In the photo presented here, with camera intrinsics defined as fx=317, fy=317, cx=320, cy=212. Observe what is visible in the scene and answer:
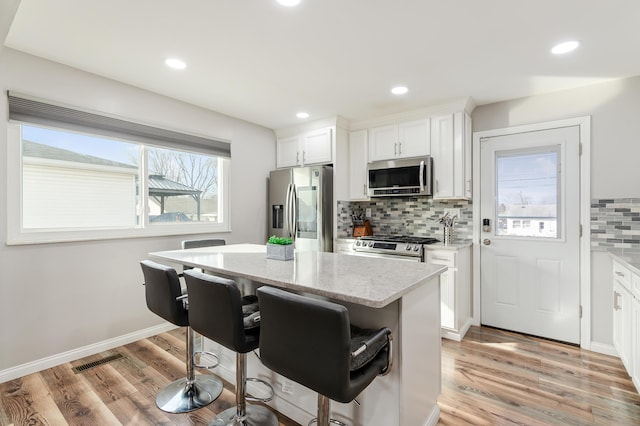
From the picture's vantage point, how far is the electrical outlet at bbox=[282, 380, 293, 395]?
1.91 m

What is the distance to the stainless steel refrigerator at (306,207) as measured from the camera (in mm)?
3844

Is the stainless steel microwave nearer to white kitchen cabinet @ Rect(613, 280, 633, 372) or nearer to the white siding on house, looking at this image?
white kitchen cabinet @ Rect(613, 280, 633, 372)

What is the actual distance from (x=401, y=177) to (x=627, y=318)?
217 cm

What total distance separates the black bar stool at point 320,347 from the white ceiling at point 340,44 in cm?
166

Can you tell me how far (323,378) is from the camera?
117 centimetres

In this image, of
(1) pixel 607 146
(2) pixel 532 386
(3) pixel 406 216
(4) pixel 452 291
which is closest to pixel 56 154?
(3) pixel 406 216

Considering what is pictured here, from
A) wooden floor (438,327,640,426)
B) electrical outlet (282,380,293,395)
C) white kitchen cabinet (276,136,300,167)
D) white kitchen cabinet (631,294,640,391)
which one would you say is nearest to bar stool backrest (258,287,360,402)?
electrical outlet (282,380,293,395)

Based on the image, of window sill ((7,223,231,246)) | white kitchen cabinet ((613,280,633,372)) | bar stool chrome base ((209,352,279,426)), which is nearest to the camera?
bar stool chrome base ((209,352,279,426))

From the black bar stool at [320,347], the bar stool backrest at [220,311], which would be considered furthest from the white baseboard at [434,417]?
the bar stool backrest at [220,311]

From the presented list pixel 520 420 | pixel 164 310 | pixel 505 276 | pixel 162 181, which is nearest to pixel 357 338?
pixel 164 310

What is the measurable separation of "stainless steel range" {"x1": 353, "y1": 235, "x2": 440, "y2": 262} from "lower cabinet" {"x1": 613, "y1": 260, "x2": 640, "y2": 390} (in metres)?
1.48

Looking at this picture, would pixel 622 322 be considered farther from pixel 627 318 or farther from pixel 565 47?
pixel 565 47

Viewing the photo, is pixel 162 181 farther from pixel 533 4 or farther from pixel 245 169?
pixel 533 4

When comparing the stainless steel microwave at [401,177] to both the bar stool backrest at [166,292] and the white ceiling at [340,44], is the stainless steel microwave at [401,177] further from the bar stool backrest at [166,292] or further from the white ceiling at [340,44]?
the bar stool backrest at [166,292]
